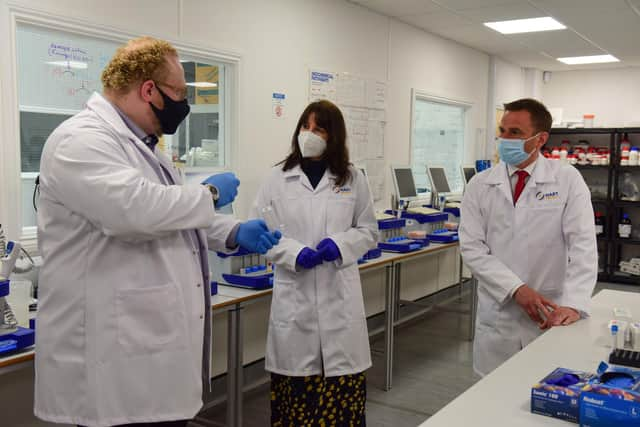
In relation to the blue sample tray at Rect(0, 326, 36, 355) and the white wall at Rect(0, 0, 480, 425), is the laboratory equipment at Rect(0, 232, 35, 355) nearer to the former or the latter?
the blue sample tray at Rect(0, 326, 36, 355)

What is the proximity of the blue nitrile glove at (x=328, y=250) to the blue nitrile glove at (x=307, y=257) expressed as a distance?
0.02 m

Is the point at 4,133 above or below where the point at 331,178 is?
above

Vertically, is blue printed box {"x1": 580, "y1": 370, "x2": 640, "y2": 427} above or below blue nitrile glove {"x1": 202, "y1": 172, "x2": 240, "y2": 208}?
below

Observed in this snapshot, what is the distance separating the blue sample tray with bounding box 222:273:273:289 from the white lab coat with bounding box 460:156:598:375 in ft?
3.23

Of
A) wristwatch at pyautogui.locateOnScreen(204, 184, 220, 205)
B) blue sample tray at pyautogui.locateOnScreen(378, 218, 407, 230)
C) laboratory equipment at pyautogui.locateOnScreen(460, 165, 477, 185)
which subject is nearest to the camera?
wristwatch at pyautogui.locateOnScreen(204, 184, 220, 205)

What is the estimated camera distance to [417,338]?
188 inches

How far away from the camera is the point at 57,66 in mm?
2738

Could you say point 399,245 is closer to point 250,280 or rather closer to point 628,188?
point 250,280

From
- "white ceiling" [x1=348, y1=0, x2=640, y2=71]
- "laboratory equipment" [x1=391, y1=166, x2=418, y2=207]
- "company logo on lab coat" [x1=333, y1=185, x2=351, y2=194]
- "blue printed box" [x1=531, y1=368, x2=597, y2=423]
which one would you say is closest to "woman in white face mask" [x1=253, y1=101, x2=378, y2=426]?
"company logo on lab coat" [x1=333, y1=185, x2=351, y2=194]

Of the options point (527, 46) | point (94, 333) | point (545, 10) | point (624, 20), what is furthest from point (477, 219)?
point (527, 46)

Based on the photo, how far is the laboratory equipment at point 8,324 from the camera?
1859 mm

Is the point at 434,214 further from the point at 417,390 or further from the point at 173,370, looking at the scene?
the point at 173,370

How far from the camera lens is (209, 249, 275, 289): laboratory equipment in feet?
9.23

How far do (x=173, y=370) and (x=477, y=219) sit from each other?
4.36 ft
